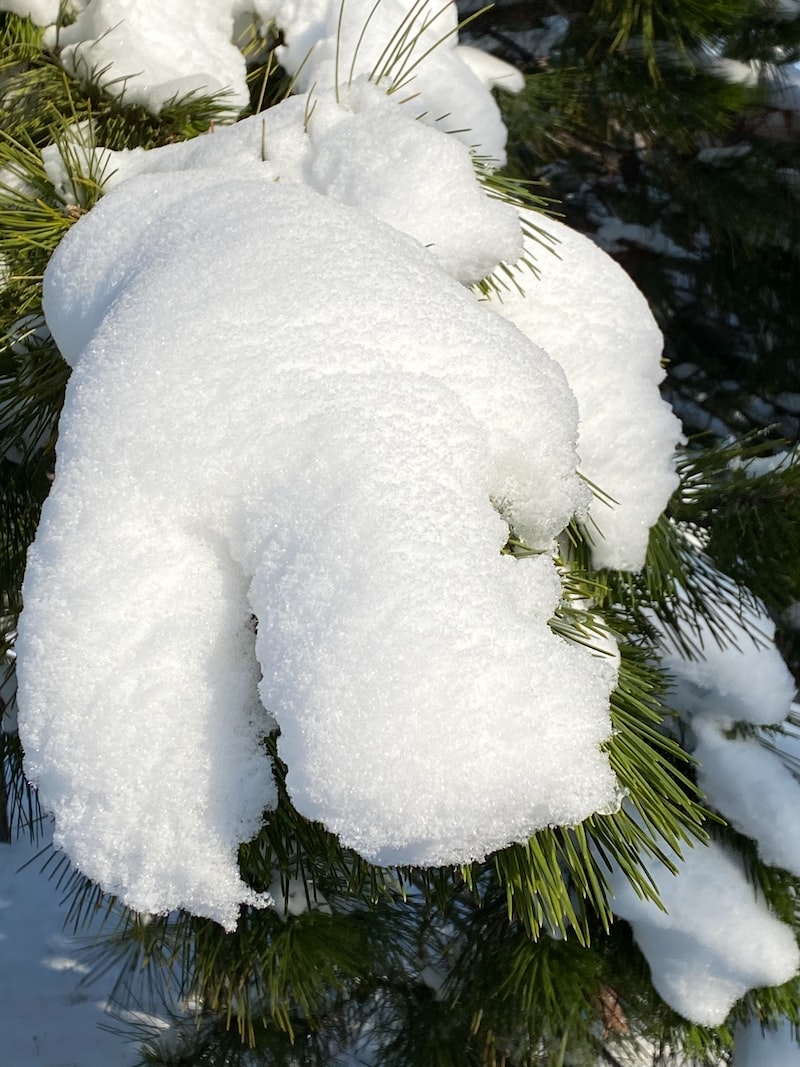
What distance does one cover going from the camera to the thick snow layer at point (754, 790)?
989 mm

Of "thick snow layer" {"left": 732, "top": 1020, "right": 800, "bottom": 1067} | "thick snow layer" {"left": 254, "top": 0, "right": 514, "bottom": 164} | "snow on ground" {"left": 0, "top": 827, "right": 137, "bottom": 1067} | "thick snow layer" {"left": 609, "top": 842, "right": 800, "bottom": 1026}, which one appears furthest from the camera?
"snow on ground" {"left": 0, "top": 827, "right": 137, "bottom": 1067}

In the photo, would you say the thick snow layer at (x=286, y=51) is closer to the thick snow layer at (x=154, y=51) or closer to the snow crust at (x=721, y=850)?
the thick snow layer at (x=154, y=51)

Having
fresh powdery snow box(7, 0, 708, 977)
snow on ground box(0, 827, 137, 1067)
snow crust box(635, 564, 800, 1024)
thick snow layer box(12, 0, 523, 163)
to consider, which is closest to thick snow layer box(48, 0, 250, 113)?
thick snow layer box(12, 0, 523, 163)

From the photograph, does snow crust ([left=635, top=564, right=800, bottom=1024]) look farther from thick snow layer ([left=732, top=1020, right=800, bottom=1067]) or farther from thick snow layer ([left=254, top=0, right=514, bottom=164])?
thick snow layer ([left=254, top=0, right=514, bottom=164])

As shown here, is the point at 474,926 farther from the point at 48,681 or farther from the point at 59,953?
the point at 59,953

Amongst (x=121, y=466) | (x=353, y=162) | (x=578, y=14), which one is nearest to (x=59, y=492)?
(x=121, y=466)

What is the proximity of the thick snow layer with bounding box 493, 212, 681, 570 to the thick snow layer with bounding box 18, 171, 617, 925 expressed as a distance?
271 mm

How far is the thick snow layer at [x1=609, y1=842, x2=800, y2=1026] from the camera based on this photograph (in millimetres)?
976

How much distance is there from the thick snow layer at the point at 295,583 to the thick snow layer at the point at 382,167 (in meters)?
0.10

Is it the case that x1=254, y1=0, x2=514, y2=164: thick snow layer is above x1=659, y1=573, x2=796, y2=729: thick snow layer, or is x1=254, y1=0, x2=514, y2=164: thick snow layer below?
above

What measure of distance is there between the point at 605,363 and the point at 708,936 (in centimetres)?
63

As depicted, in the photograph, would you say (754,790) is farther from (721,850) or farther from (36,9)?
(36,9)

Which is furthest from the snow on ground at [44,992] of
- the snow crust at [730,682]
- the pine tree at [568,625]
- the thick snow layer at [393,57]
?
the thick snow layer at [393,57]

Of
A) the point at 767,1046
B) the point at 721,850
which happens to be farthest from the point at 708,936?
the point at 767,1046
